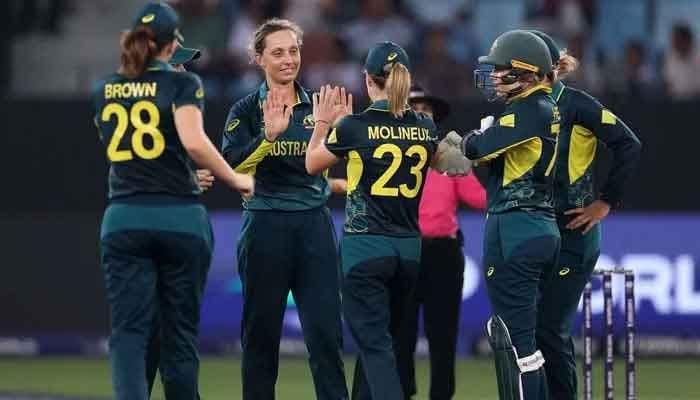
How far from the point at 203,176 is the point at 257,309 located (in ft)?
2.38

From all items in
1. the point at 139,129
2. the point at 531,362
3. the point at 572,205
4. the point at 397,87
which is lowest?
the point at 531,362

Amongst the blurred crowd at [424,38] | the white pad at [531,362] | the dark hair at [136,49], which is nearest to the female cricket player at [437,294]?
the white pad at [531,362]

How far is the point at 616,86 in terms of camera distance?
49.2 ft

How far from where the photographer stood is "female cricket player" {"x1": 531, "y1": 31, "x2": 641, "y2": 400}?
26.0ft

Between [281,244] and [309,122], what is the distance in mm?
631

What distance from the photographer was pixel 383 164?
24.4 ft

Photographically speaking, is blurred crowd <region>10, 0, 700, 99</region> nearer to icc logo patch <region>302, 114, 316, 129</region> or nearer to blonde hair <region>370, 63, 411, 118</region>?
icc logo patch <region>302, 114, 316, 129</region>

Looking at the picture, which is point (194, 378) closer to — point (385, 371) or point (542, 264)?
point (385, 371)

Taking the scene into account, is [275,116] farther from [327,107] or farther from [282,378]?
[282,378]

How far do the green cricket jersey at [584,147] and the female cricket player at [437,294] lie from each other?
128 centimetres

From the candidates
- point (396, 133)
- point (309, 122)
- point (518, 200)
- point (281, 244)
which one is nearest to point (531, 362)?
point (518, 200)

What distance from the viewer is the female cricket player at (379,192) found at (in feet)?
24.4

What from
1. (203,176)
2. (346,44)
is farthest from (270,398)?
(346,44)

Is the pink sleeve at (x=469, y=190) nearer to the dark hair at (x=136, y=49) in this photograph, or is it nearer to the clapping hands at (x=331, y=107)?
the clapping hands at (x=331, y=107)
